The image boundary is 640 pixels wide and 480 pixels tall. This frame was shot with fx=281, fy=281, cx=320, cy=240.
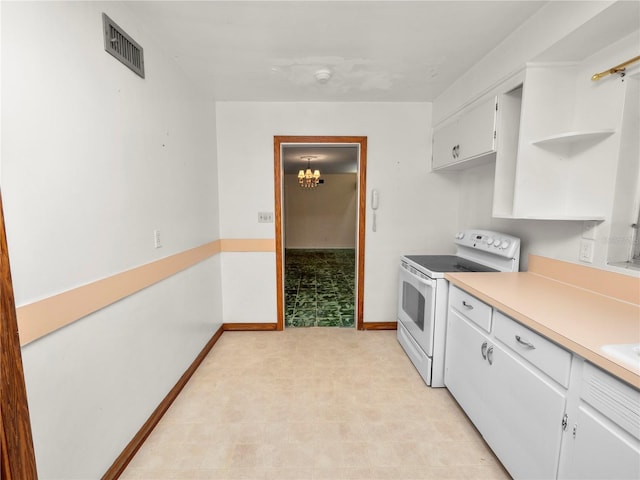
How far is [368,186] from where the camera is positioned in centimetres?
289

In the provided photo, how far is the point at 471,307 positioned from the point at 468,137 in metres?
1.27

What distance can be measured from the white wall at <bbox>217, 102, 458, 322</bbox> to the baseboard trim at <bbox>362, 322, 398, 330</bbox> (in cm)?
6

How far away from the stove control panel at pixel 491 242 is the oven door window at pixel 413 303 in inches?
24.1

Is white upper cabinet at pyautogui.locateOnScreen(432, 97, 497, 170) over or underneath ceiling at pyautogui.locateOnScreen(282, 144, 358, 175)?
underneath

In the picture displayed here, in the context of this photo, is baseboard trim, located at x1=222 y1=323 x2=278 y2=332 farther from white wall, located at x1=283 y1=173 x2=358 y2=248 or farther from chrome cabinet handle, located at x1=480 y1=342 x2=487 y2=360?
white wall, located at x1=283 y1=173 x2=358 y2=248

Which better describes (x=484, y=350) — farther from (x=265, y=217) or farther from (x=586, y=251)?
(x=265, y=217)

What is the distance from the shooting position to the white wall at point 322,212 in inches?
328

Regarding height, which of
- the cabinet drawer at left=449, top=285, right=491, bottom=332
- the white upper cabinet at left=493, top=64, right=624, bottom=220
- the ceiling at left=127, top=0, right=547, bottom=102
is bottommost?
the cabinet drawer at left=449, top=285, right=491, bottom=332

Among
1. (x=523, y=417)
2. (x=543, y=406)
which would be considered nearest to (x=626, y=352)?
(x=543, y=406)

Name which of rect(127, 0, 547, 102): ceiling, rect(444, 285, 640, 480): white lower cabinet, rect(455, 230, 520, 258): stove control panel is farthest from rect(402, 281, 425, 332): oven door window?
rect(127, 0, 547, 102): ceiling

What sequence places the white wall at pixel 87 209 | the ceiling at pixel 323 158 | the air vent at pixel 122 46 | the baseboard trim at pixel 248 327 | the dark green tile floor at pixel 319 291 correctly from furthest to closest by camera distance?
the ceiling at pixel 323 158
the dark green tile floor at pixel 319 291
the baseboard trim at pixel 248 327
the air vent at pixel 122 46
the white wall at pixel 87 209

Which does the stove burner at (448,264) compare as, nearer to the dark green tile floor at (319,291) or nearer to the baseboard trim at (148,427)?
the dark green tile floor at (319,291)

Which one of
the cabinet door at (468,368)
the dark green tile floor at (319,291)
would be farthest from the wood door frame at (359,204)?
the cabinet door at (468,368)

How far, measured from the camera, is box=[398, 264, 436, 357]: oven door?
2035mm
